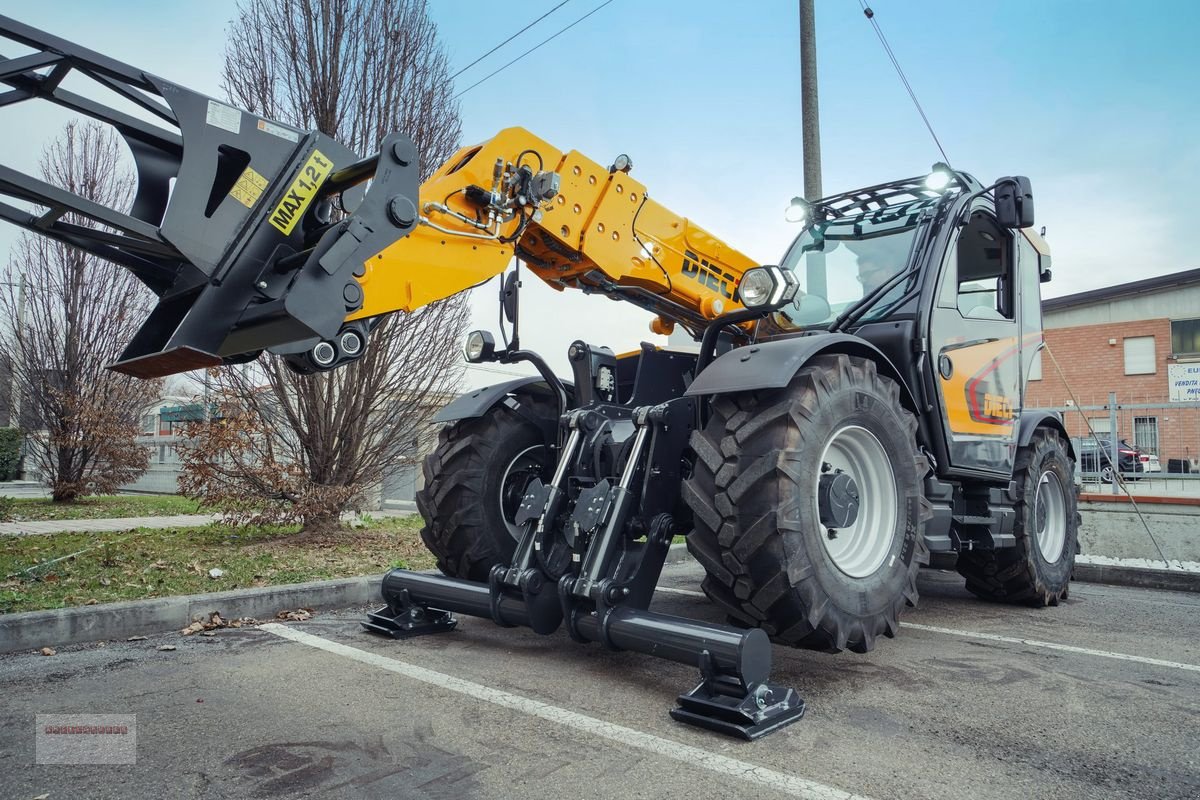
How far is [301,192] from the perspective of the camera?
3408mm

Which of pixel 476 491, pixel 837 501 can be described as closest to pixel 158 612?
pixel 476 491

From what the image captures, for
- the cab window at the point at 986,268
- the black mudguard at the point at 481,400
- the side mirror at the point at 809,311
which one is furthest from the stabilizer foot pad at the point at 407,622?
the cab window at the point at 986,268

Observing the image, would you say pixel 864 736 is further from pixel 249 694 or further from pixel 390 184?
pixel 390 184

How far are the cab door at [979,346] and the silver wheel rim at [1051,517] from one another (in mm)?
876

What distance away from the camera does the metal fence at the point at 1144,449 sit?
8727 mm

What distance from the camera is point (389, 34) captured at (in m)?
8.46

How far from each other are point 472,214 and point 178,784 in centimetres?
273

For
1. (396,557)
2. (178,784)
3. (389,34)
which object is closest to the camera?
(178,784)

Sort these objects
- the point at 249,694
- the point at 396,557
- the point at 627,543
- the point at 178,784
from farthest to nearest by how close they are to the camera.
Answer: the point at 396,557 < the point at 627,543 < the point at 249,694 < the point at 178,784

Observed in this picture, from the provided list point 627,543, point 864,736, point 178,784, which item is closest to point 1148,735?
point 864,736

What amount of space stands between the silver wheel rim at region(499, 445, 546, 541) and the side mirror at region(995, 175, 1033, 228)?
10.5 ft

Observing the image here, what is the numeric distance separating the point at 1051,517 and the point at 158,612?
643 centimetres

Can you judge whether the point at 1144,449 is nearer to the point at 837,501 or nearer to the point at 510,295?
the point at 837,501

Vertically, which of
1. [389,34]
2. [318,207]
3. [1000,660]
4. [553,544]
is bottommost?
[1000,660]
